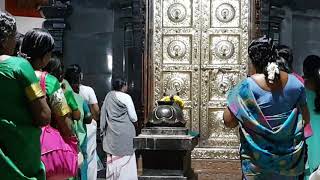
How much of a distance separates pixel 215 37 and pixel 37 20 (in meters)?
5.67

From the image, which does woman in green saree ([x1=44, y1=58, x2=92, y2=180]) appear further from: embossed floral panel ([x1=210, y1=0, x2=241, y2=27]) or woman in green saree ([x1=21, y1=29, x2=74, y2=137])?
embossed floral panel ([x1=210, y1=0, x2=241, y2=27])

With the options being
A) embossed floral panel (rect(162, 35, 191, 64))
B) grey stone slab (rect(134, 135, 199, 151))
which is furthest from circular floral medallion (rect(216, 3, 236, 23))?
grey stone slab (rect(134, 135, 199, 151))

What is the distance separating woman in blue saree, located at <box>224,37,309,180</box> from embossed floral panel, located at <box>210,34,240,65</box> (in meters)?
6.25

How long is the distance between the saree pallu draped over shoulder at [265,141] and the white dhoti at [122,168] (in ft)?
17.1

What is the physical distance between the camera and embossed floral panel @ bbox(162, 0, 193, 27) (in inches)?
427

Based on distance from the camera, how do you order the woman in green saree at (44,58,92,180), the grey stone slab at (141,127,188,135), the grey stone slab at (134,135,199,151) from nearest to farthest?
the woman in green saree at (44,58,92,180)
the grey stone slab at (134,135,199,151)
the grey stone slab at (141,127,188,135)

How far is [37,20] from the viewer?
15.0 meters

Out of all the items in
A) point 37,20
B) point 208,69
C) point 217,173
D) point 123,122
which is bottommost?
point 217,173

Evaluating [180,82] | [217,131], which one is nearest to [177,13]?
[180,82]

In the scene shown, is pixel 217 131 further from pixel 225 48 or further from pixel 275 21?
pixel 275 21

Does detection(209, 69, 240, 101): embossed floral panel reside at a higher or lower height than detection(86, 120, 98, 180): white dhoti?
higher

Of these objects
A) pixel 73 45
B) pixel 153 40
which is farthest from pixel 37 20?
pixel 153 40

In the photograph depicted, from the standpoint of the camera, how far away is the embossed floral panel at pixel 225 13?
10781 mm

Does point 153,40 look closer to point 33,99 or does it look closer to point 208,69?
point 208,69
